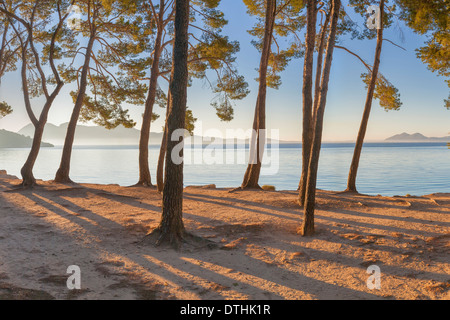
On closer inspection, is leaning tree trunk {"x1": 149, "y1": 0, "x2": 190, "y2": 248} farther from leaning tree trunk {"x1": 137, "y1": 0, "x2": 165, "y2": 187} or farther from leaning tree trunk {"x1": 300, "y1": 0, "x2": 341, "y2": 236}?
leaning tree trunk {"x1": 137, "y1": 0, "x2": 165, "y2": 187}

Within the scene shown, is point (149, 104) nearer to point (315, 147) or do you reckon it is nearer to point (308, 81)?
point (308, 81)

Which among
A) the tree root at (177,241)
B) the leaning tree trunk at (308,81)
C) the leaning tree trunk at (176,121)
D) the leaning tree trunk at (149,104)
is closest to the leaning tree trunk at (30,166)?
the leaning tree trunk at (149,104)

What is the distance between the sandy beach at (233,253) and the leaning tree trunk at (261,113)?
3.36m

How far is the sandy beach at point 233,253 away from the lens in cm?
475

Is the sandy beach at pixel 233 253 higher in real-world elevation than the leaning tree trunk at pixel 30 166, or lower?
lower

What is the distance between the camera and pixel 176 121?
6621 millimetres

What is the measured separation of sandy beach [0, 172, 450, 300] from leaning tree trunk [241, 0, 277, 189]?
3358 mm

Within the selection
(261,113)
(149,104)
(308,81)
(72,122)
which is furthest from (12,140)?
(308,81)

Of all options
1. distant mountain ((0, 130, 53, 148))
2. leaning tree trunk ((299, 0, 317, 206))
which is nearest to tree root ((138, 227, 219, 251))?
leaning tree trunk ((299, 0, 317, 206))

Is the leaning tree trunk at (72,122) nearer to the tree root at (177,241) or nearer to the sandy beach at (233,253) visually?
the sandy beach at (233,253)

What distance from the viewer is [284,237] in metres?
7.09

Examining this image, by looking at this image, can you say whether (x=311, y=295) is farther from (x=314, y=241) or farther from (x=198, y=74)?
(x=198, y=74)

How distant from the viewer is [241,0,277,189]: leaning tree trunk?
40.5ft
